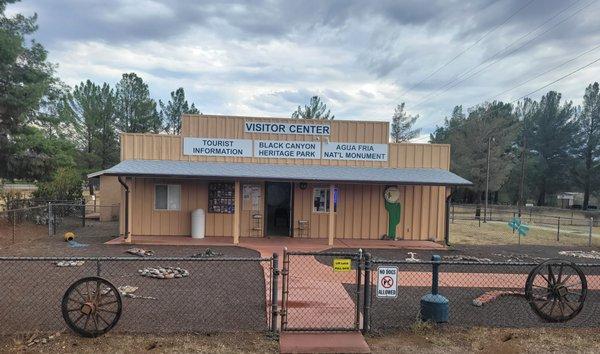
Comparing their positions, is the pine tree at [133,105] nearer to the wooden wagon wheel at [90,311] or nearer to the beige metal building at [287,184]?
the beige metal building at [287,184]

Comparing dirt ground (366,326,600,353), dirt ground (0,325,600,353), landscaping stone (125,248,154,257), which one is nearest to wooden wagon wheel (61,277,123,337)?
dirt ground (0,325,600,353)

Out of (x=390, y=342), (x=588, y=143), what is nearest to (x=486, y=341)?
(x=390, y=342)

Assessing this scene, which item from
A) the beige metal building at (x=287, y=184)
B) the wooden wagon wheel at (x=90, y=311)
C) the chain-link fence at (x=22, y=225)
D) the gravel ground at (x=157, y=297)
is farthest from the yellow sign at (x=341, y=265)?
the chain-link fence at (x=22, y=225)

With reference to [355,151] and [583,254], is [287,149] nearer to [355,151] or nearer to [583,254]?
[355,151]

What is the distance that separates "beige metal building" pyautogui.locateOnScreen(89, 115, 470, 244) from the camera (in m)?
17.0

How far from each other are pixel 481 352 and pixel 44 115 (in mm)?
21405

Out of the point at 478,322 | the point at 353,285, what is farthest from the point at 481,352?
the point at 353,285

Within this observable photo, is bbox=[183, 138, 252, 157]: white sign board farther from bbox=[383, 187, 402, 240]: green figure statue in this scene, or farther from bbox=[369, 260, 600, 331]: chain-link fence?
bbox=[369, 260, 600, 331]: chain-link fence

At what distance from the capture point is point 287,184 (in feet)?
58.1

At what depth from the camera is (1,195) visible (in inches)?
846

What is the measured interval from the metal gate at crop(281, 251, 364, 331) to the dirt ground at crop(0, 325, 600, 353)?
57 cm

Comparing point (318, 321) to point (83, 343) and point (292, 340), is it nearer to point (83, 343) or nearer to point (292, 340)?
point (292, 340)

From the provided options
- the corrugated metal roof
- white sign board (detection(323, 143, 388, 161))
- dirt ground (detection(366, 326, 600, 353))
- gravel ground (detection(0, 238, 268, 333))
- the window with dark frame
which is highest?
white sign board (detection(323, 143, 388, 161))

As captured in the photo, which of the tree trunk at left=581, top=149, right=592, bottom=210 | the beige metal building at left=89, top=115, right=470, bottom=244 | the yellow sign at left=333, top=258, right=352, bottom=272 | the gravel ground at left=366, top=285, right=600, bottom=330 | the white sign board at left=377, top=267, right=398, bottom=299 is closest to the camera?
the yellow sign at left=333, top=258, right=352, bottom=272
